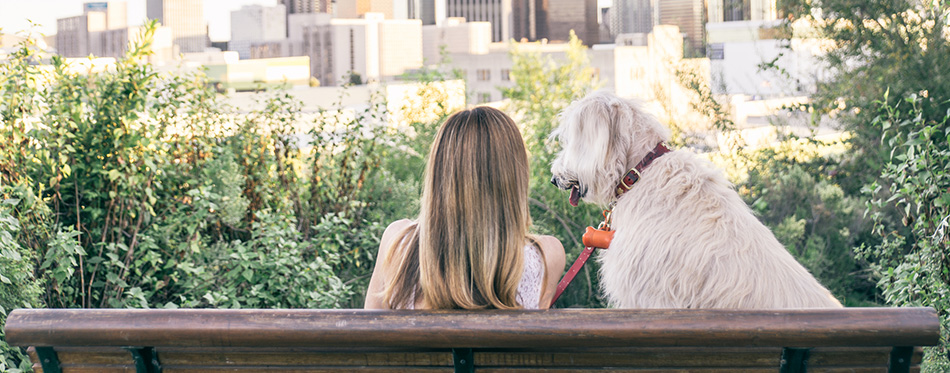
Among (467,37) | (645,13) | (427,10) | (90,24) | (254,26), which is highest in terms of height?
(427,10)

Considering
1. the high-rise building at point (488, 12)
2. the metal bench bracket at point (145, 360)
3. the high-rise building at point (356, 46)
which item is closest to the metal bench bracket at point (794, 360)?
the metal bench bracket at point (145, 360)

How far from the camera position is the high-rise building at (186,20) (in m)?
153

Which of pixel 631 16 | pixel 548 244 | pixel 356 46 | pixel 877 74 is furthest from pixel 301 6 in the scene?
pixel 548 244

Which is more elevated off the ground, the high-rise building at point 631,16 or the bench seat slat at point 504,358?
the high-rise building at point 631,16

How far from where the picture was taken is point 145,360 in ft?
7.13

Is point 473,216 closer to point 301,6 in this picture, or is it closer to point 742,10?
point 742,10

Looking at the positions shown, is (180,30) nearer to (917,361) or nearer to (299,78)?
(299,78)

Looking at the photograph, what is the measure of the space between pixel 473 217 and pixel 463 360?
433 millimetres

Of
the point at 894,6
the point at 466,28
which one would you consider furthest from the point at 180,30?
the point at 894,6

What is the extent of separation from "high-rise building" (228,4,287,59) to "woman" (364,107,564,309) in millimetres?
155035

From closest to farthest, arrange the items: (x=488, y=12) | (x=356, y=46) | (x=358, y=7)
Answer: (x=356, y=46) → (x=358, y=7) → (x=488, y=12)

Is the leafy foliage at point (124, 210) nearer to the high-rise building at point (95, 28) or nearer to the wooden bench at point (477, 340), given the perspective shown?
the wooden bench at point (477, 340)

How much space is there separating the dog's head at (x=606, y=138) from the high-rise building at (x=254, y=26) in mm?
154651

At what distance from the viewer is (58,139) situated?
156 inches
